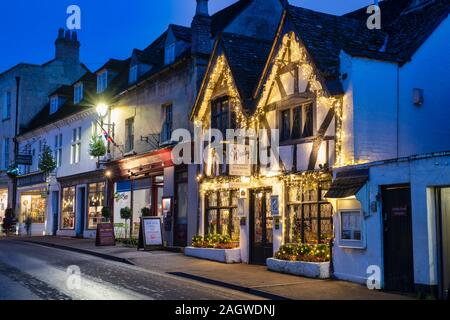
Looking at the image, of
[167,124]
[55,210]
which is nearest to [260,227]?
[167,124]

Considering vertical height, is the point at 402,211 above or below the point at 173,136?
below

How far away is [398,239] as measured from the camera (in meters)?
12.4

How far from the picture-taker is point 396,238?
12406mm

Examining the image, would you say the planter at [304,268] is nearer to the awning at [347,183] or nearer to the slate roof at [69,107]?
the awning at [347,183]

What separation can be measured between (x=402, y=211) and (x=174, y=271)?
6.54 meters

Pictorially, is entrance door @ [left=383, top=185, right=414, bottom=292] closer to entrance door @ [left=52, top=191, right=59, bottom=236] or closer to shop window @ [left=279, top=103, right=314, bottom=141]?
shop window @ [left=279, top=103, right=314, bottom=141]

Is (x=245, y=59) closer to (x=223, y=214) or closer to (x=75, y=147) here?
(x=223, y=214)

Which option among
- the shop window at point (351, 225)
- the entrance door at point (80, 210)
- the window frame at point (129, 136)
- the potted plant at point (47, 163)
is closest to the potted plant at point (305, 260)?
the shop window at point (351, 225)

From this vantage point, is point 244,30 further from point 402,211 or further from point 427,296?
point 427,296

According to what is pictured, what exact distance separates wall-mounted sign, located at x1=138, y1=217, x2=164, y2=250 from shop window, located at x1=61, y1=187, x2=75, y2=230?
12.3 meters

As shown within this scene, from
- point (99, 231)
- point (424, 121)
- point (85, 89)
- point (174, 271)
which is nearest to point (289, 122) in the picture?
point (424, 121)

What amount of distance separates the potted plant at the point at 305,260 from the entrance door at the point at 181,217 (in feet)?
23.4

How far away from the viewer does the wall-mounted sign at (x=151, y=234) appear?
2181 cm

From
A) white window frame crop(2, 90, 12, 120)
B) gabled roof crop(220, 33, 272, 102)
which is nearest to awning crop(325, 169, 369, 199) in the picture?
gabled roof crop(220, 33, 272, 102)
